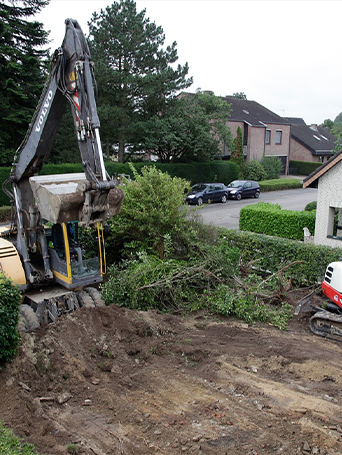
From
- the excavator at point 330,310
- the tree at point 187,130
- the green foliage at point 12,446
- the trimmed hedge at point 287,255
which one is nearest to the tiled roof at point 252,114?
the tree at point 187,130

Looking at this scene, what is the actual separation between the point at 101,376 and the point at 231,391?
244 centimetres

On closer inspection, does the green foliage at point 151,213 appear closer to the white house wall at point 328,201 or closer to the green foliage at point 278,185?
the white house wall at point 328,201

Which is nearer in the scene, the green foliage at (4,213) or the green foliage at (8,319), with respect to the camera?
the green foliage at (8,319)

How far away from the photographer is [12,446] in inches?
221

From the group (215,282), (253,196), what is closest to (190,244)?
(215,282)

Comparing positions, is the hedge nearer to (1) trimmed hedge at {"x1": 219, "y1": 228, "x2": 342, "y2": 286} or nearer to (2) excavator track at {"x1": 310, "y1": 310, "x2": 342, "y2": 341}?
(1) trimmed hedge at {"x1": 219, "y1": 228, "x2": 342, "y2": 286}

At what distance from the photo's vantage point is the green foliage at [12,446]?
5.44 m

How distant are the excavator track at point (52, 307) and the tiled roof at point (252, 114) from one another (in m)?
39.6

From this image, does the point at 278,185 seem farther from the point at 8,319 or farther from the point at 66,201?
the point at 8,319

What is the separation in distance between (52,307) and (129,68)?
2483 centimetres

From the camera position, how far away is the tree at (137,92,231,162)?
31.8m

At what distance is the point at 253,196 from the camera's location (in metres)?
35.5

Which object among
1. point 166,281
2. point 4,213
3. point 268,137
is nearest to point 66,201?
point 166,281

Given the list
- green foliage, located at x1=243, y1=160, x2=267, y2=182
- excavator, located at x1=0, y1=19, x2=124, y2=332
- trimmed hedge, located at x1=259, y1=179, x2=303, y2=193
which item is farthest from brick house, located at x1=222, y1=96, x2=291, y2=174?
excavator, located at x1=0, y1=19, x2=124, y2=332
